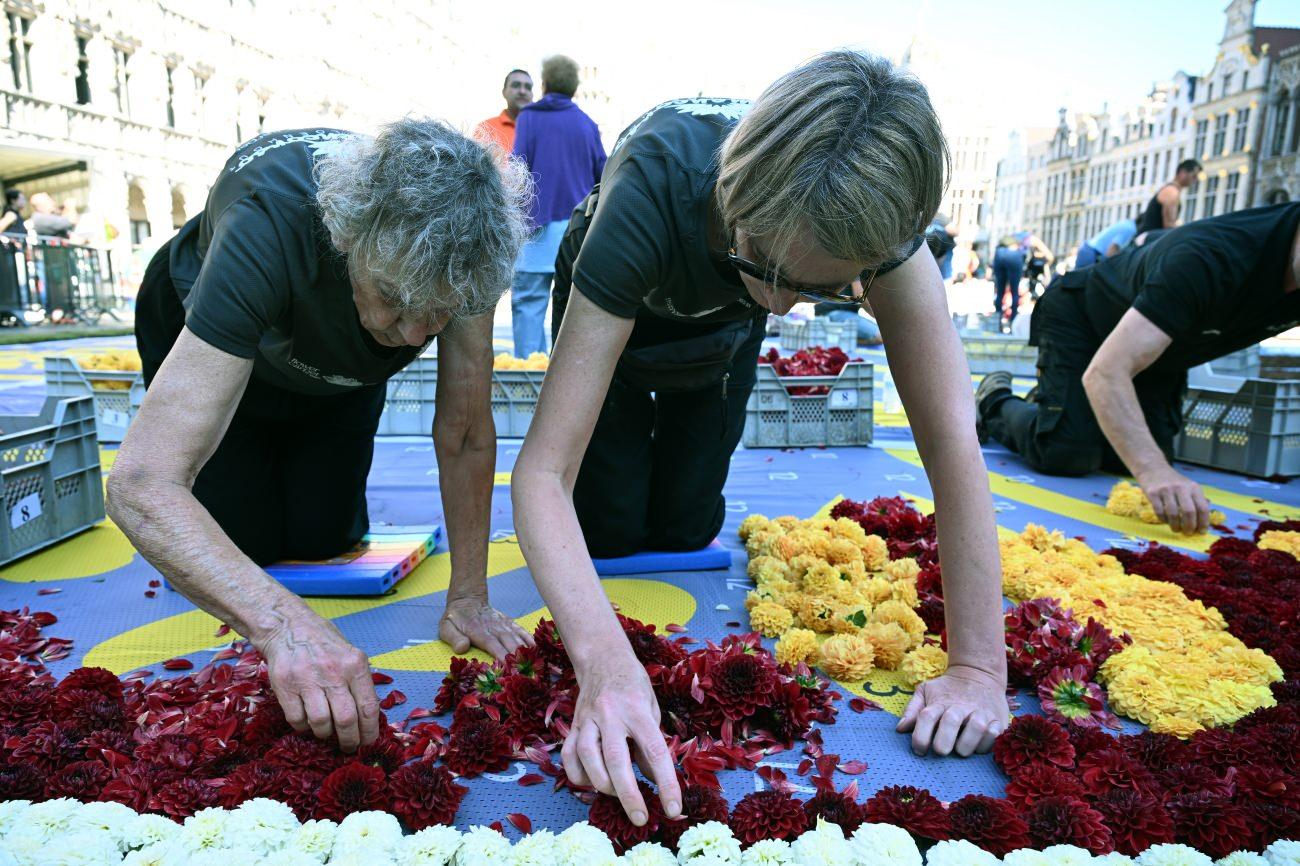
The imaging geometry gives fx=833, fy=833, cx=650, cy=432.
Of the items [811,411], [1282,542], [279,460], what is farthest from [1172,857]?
[811,411]

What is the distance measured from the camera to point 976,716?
165cm

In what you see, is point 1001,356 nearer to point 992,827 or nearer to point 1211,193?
point 992,827

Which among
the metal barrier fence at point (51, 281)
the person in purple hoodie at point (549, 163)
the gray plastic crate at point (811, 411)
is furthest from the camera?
the metal barrier fence at point (51, 281)

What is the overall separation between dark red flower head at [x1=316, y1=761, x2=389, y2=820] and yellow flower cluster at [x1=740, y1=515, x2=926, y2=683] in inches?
38.4

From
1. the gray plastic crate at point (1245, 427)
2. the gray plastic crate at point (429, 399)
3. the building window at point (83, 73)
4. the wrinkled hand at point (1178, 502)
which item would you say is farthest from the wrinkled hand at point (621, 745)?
the building window at point (83, 73)

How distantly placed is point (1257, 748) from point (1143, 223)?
8.37 m

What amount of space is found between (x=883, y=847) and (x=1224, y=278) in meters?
3.17

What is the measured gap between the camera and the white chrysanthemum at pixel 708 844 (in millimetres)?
1249

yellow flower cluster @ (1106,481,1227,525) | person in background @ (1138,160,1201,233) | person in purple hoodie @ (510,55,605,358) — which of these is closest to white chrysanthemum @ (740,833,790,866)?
yellow flower cluster @ (1106,481,1227,525)

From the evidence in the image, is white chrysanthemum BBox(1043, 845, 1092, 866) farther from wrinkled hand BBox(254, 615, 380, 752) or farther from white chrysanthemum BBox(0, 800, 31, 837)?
white chrysanthemum BBox(0, 800, 31, 837)

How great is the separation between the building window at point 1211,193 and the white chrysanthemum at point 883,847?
4739 centimetres

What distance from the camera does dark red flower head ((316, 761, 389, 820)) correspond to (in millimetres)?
1348

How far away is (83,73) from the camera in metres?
21.3

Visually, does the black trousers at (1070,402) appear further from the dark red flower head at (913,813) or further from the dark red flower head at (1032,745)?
the dark red flower head at (913,813)
